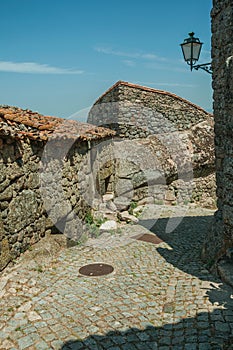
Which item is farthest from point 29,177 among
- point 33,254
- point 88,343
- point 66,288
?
point 88,343

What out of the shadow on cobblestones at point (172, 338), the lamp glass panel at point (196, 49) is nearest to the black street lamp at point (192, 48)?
the lamp glass panel at point (196, 49)

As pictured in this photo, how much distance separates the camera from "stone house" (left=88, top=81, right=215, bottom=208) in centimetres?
1158

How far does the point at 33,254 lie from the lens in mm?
5824

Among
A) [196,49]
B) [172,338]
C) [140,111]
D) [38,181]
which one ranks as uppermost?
[196,49]

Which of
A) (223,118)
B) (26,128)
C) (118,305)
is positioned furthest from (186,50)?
(118,305)

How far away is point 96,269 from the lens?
5.75m

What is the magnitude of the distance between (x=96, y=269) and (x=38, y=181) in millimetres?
2024

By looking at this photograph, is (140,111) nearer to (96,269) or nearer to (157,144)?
(157,144)

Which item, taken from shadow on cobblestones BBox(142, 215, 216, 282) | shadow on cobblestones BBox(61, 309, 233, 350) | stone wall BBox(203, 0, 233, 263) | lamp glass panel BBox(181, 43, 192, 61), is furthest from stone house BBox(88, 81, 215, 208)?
shadow on cobblestones BBox(61, 309, 233, 350)

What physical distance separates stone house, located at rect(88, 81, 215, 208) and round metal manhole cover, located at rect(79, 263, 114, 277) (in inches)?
202

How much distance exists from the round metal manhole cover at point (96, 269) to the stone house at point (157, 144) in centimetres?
514

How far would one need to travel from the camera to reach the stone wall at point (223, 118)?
4.65m

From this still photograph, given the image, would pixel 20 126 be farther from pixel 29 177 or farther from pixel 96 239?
pixel 96 239

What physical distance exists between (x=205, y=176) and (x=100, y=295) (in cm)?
925
